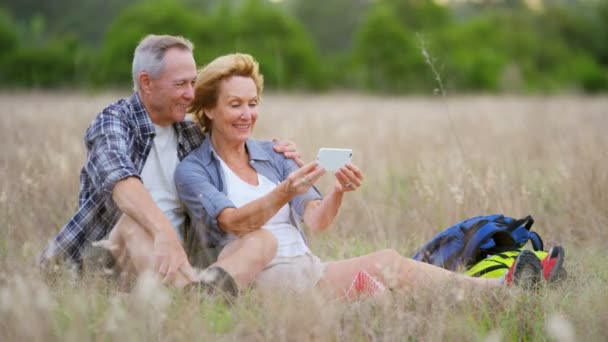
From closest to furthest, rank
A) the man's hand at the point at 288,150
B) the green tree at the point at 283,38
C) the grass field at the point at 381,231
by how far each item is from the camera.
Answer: the grass field at the point at 381,231 < the man's hand at the point at 288,150 < the green tree at the point at 283,38

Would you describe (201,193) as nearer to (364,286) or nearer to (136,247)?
(136,247)

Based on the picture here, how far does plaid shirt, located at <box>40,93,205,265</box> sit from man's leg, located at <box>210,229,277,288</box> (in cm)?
73

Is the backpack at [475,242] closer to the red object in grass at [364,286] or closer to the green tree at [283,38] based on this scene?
the red object in grass at [364,286]

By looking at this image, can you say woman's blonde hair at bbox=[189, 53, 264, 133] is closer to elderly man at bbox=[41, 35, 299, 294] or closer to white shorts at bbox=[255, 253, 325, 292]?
elderly man at bbox=[41, 35, 299, 294]

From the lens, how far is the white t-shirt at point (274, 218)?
12.8 feet

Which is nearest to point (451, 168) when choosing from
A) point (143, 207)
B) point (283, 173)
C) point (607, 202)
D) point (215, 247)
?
point (607, 202)

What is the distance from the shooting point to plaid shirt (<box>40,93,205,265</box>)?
3.80m

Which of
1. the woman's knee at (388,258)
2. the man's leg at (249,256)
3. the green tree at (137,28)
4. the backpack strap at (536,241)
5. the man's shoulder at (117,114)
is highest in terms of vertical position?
the man's shoulder at (117,114)

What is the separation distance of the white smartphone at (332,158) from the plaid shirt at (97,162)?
0.98m

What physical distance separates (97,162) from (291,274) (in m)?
1.17

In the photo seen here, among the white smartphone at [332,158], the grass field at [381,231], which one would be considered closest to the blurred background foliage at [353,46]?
the grass field at [381,231]

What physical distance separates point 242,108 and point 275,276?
3.09ft

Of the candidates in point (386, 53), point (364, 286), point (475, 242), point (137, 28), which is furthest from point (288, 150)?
point (386, 53)

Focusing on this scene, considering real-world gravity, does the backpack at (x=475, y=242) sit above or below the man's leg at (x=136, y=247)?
below
